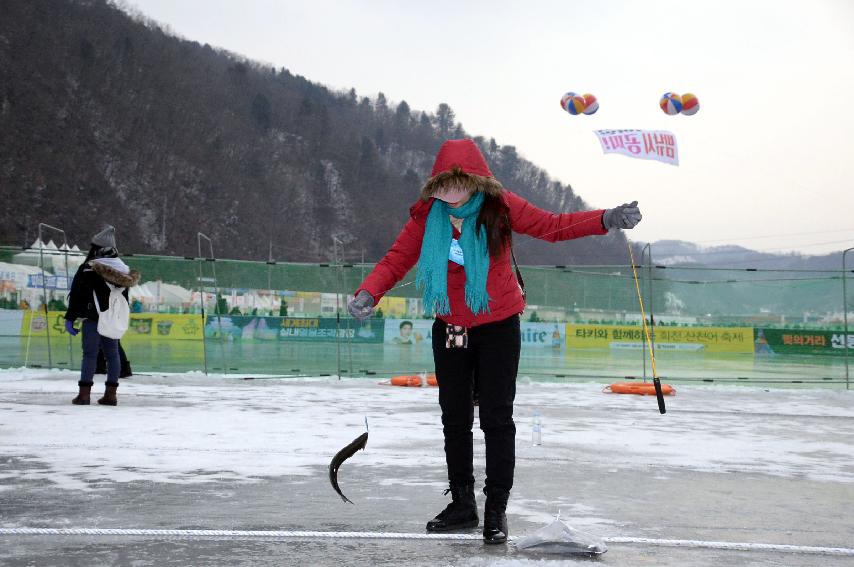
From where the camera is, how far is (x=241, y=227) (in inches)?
4646

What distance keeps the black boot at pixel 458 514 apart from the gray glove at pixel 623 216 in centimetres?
124

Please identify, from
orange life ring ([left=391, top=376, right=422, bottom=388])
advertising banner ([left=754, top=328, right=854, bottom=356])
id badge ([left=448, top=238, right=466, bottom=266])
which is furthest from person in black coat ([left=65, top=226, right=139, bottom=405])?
advertising banner ([left=754, top=328, right=854, bottom=356])

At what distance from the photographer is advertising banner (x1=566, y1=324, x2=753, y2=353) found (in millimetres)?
18016

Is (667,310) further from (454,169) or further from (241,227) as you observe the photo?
(241,227)

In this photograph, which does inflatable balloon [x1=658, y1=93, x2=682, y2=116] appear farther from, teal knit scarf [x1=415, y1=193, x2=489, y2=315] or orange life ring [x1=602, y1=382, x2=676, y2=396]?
teal knit scarf [x1=415, y1=193, x2=489, y2=315]

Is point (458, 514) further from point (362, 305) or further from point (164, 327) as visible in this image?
point (164, 327)

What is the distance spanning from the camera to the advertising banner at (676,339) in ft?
59.1

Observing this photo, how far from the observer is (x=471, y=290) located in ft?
13.3

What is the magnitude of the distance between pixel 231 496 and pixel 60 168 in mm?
95603

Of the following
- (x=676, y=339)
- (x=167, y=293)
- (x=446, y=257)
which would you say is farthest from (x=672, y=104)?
(x=446, y=257)

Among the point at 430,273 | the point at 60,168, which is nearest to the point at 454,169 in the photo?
the point at 430,273

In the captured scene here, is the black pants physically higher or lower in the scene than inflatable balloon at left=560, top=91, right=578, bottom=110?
lower

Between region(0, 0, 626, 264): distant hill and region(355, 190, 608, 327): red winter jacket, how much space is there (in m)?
81.8

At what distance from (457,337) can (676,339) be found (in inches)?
576
